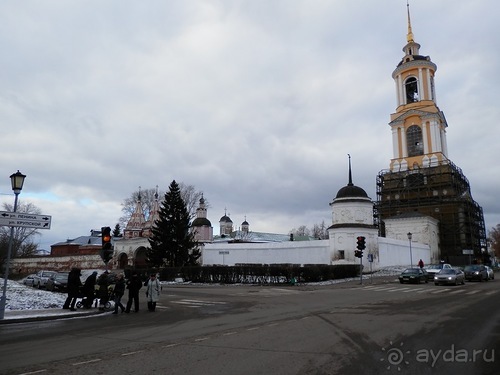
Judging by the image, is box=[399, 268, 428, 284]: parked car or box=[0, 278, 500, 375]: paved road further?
box=[399, 268, 428, 284]: parked car

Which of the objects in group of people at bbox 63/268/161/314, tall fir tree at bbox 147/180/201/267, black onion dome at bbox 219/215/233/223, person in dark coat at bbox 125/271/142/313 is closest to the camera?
group of people at bbox 63/268/161/314

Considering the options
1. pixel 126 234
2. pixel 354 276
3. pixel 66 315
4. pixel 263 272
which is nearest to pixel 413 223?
pixel 354 276

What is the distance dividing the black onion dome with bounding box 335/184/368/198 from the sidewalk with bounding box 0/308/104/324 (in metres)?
37.1

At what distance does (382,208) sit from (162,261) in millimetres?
42770

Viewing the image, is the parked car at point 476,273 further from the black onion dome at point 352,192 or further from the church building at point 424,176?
the church building at point 424,176

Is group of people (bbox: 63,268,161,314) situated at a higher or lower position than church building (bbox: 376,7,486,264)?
lower

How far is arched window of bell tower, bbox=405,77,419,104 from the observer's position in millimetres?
83938

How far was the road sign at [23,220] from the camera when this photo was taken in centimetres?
1452

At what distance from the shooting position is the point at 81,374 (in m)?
6.88

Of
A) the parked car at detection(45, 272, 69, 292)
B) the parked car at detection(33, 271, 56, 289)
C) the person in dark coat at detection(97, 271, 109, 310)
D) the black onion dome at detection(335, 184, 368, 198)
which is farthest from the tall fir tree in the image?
the person in dark coat at detection(97, 271, 109, 310)

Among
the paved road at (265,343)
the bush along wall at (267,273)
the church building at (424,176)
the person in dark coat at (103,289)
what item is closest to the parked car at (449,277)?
the bush along wall at (267,273)

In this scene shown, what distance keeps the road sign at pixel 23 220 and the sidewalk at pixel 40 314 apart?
309cm
